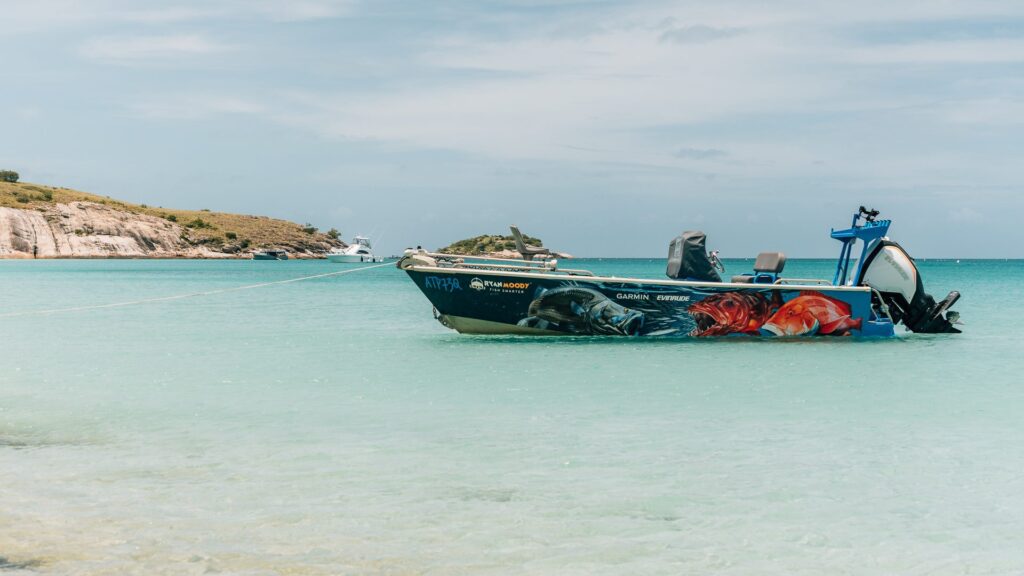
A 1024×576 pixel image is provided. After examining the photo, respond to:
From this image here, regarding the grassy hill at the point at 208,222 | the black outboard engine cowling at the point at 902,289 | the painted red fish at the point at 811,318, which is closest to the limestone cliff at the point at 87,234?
the grassy hill at the point at 208,222

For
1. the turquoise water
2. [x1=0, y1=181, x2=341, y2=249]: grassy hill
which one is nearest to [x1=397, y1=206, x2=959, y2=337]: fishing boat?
the turquoise water

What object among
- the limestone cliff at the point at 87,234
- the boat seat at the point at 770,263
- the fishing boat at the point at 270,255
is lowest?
the fishing boat at the point at 270,255

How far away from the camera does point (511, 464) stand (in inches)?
326

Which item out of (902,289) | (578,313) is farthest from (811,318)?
(578,313)

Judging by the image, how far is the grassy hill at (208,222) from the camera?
131 meters

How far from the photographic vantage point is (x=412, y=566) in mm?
5582

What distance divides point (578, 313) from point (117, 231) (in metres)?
123

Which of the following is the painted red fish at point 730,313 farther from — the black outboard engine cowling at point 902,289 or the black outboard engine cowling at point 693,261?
the black outboard engine cowling at point 902,289

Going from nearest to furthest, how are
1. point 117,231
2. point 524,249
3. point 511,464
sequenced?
point 511,464, point 524,249, point 117,231

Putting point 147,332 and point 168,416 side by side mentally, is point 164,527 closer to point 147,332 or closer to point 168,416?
point 168,416

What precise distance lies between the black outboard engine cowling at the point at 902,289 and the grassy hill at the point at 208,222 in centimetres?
11981

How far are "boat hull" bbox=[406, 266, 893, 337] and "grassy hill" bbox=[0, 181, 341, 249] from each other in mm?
116223

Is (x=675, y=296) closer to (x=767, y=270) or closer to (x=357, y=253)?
(x=767, y=270)

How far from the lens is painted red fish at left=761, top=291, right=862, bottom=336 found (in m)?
19.0
